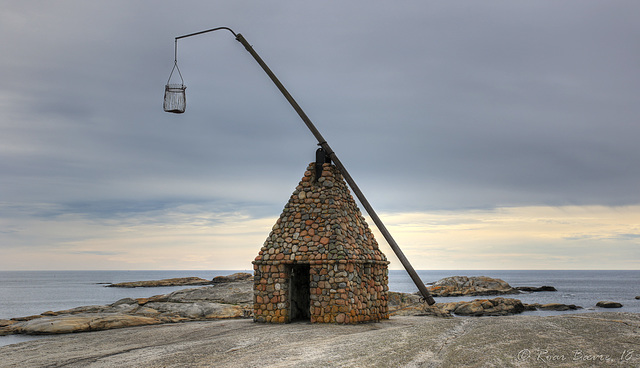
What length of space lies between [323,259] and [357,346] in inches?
193

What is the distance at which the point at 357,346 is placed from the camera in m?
12.3

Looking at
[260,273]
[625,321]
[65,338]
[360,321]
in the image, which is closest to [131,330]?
[65,338]

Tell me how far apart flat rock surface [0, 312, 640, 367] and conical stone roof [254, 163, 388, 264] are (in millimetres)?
2316

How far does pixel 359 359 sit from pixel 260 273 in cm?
759

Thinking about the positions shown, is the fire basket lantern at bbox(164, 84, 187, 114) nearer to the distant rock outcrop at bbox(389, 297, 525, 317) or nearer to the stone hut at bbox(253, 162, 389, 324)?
the stone hut at bbox(253, 162, 389, 324)

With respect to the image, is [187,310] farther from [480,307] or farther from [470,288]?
[470,288]

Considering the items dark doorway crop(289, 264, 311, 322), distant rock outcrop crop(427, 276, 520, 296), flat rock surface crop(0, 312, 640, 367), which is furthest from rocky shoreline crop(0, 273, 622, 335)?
distant rock outcrop crop(427, 276, 520, 296)

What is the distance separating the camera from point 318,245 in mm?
17297

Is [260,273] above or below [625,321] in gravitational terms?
above

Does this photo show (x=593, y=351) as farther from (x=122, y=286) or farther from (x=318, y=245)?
(x=122, y=286)

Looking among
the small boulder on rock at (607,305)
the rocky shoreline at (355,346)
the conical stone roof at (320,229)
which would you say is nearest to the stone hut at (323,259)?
the conical stone roof at (320,229)

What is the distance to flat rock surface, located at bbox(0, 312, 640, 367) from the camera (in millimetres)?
10844

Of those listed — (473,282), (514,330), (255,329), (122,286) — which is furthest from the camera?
(122,286)

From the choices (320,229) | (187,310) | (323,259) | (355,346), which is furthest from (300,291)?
(355,346)
